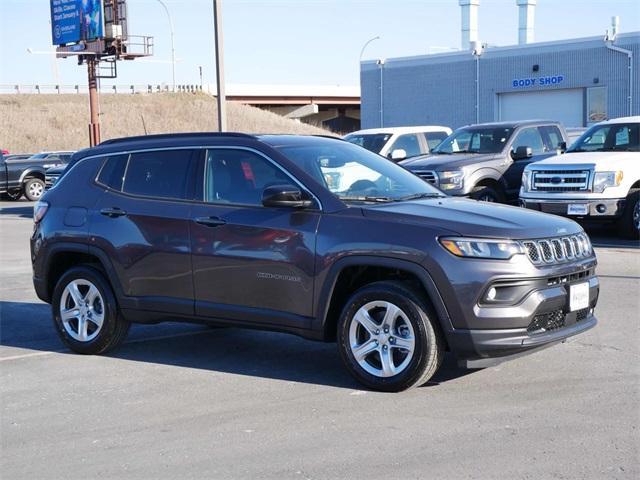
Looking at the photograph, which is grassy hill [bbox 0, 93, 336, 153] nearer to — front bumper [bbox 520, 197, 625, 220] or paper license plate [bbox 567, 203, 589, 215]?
front bumper [bbox 520, 197, 625, 220]

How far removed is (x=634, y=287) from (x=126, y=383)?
6195mm

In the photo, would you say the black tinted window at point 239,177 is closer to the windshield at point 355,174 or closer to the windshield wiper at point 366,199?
the windshield at point 355,174

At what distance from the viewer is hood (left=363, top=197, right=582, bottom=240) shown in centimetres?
605

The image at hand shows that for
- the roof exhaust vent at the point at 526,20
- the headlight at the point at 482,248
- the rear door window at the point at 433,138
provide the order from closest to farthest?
the headlight at the point at 482,248 < the rear door window at the point at 433,138 < the roof exhaust vent at the point at 526,20

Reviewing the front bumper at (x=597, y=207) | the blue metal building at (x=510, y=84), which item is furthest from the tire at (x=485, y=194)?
the blue metal building at (x=510, y=84)

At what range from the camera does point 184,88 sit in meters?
98.6

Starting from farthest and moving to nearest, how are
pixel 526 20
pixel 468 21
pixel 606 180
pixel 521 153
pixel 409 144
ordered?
1. pixel 468 21
2. pixel 526 20
3. pixel 409 144
4. pixel 521 153
5. pixel 606 180

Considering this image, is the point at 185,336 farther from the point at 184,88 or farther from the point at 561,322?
the point at 184,88

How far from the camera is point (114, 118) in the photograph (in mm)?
83875

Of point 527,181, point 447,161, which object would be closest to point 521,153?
point 447,161

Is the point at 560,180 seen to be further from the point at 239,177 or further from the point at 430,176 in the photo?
the point at 239,177

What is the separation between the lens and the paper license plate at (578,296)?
6.27 meters

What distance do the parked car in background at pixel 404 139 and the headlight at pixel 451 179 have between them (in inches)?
130

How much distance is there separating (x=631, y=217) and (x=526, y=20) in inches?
1850
